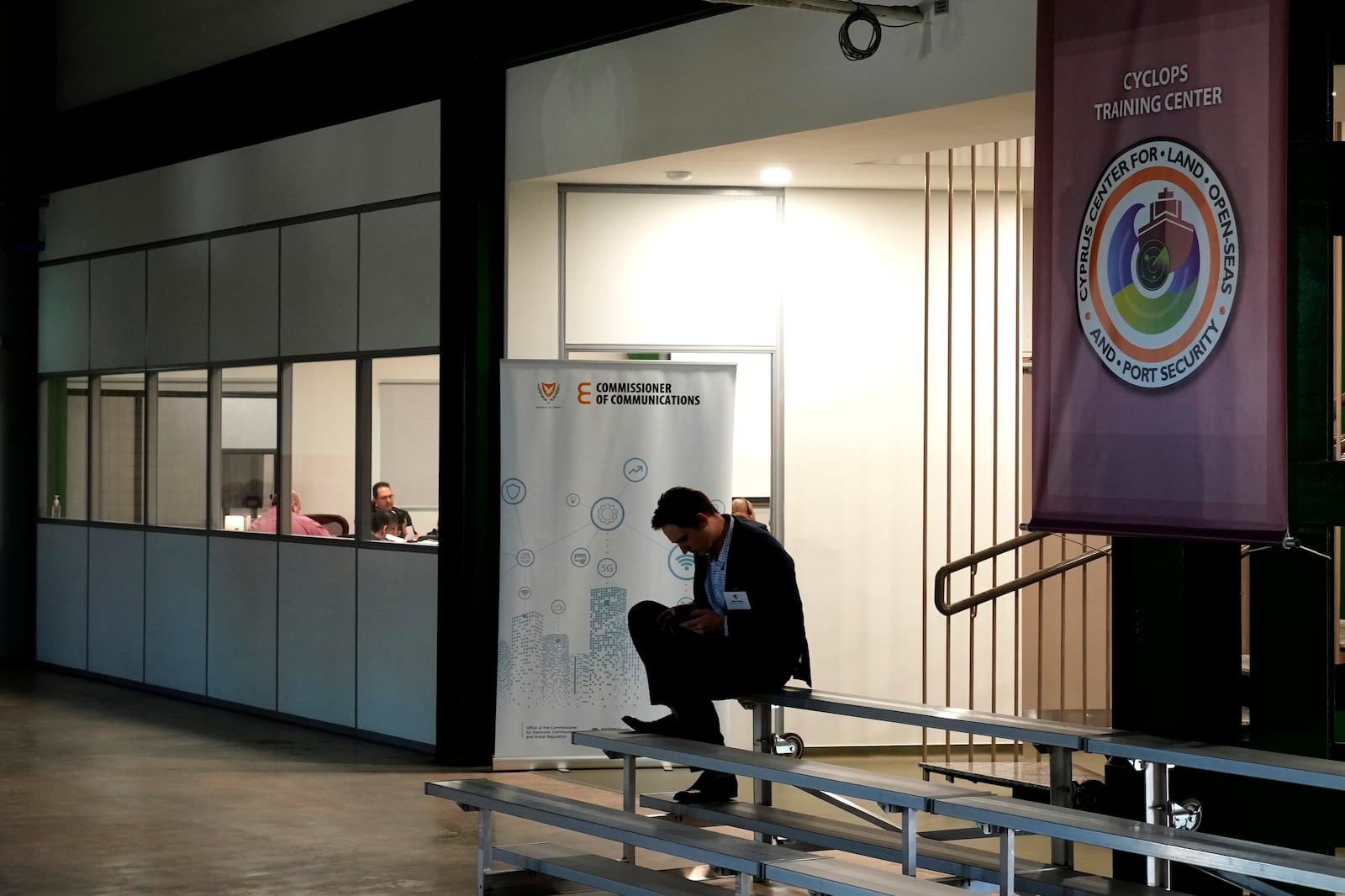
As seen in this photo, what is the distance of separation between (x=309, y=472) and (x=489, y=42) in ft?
9.15

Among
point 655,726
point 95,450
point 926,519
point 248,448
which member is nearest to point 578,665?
point 926,519

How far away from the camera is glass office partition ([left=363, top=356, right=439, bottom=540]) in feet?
29.5

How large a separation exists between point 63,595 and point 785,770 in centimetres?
898

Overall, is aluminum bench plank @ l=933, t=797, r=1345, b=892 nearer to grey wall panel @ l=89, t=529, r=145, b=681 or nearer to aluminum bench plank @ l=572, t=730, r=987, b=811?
aluminum bench plank @ l=572, t=730, r=987, b=811

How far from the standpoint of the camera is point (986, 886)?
18.3 feet

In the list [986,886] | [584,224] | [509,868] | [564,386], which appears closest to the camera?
[986,886]

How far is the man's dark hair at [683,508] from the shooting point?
5988 mm

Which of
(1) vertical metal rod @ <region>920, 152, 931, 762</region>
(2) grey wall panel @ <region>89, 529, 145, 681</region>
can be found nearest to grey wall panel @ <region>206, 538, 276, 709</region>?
(2) grey wall panel @ <region>89, 529, 145, 681</region>

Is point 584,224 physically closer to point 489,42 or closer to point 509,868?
point 489,42

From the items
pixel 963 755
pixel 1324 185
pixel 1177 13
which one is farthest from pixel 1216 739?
pixel 963 755

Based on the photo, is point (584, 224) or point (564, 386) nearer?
point (564, 386)

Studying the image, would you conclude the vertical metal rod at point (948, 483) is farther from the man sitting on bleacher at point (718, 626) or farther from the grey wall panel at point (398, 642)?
the grey wall panel at point (398, 642)

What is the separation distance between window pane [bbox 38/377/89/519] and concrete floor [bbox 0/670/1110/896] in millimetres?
2478

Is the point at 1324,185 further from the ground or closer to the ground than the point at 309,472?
further from the ground
